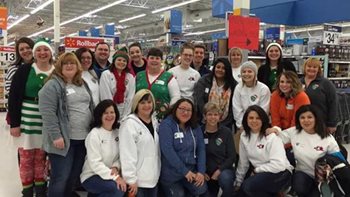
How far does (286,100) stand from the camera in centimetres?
344

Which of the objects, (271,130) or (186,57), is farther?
(186,57)

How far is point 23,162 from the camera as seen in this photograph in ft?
10.8

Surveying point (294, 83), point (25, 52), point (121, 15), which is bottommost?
point (294, 83)

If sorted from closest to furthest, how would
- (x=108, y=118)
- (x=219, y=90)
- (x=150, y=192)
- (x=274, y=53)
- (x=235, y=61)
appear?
(x=108, y=118), (x=150, y=192), (x=219, y=90), (x=274, y=53), (x=235, y=61)

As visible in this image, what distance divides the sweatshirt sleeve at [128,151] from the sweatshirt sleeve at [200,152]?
1.93 feet

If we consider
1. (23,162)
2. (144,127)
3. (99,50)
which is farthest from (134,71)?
(23,162)

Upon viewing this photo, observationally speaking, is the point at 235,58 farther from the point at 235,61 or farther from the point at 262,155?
the point at 262,155

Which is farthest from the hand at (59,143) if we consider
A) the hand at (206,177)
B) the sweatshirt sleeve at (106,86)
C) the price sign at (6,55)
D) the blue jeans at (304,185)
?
the price sign at (6,55)

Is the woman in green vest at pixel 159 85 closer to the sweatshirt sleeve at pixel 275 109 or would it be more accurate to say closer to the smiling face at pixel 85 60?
the smiling face at pixel 85 60

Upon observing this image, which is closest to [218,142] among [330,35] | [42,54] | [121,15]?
[42,54]

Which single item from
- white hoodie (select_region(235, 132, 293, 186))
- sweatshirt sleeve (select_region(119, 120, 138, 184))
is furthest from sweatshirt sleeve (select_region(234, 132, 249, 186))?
sweatshirt sleeve (select_region(119, 120, 138, 184))

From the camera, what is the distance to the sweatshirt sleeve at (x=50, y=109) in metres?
2.85

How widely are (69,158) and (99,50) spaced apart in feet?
4.05

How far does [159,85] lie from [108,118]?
2.15ft
